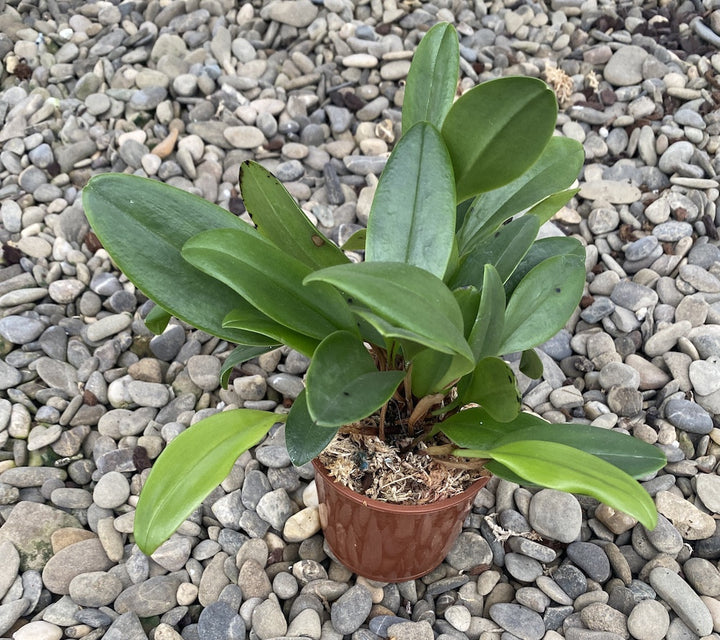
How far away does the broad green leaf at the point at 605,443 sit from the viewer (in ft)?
2.99

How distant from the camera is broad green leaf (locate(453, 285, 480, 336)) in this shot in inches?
36.0

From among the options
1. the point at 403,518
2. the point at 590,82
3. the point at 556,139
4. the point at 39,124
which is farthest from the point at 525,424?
the point at 39,124

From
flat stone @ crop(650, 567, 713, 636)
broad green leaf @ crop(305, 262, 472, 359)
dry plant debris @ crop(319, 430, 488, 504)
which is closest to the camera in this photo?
broad green leaf @ crop(305, 262, 472, 359)

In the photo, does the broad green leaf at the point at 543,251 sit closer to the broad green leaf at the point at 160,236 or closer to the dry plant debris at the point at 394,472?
the dry plant debris at the point at 394,472

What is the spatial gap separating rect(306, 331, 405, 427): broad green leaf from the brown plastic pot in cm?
28

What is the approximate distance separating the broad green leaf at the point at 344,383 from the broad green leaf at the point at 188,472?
0.17 meters

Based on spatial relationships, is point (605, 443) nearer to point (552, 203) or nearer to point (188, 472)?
point (552, 203)

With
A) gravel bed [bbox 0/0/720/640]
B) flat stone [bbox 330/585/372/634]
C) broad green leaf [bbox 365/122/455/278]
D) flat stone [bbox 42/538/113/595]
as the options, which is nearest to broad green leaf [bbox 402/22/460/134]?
broad green leaf [bbox 365/122/455/278]

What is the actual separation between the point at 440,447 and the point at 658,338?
821 millimetres

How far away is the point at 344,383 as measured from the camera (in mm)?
859

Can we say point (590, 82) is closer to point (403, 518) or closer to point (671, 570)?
point (671, 570)

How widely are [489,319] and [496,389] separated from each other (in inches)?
4.6

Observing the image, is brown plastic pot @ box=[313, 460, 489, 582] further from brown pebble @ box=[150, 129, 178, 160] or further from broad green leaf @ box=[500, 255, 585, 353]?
brown pebble @ box=[150, 129, 178, 160]

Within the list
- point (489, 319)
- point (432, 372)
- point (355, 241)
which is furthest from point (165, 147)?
point (489, 319)
